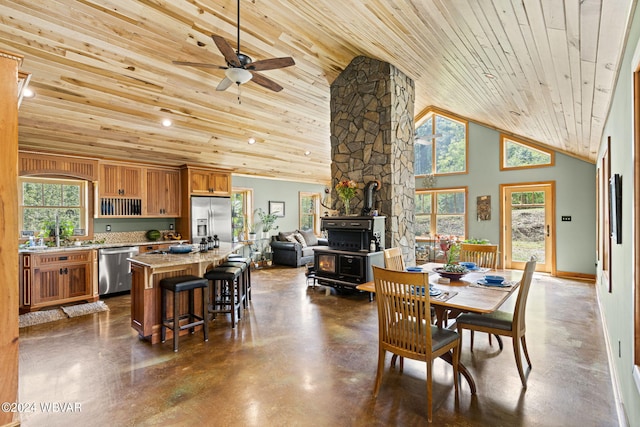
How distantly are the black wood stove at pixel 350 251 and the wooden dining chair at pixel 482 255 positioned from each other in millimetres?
1431

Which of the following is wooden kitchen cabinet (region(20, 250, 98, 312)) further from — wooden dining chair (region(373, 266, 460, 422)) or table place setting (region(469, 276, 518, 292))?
table place setting (region(469, 276, 518, 292))

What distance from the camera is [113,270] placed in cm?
557

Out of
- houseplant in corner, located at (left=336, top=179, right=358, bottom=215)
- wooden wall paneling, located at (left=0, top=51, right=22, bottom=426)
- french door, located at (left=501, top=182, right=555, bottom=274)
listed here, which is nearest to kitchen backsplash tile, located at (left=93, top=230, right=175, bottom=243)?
houseplant in corner, located at (left=336, top=179, right=358, bottom=215)

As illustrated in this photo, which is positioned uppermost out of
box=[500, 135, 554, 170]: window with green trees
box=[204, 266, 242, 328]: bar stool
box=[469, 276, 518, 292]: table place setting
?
box=[500, 135, 554, 170]: window with green trees

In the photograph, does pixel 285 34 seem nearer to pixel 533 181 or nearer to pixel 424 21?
pixel 424 21

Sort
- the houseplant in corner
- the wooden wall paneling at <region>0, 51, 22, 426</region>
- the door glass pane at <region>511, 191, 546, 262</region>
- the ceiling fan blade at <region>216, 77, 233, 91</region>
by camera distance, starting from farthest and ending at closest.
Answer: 1. the door glass pane at <region>511, 191, 546, 262</region>
2. the houseplant in corner
3. the ceiling fan blade at <region>216, 77, 233, 91</region>
4. the wooden wall paneling at <region>0, 51, 22, 426</region>

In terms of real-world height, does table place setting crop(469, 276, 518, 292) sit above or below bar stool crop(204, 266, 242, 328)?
above

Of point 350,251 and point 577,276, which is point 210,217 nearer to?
point 350,251

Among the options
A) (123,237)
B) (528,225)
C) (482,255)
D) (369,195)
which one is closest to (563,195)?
(528,225)

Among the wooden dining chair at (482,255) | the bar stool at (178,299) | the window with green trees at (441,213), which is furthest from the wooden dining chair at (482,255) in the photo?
the window with green trees at (441,213)

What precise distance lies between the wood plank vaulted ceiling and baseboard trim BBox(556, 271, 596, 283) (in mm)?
2432

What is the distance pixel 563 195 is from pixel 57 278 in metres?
9.69

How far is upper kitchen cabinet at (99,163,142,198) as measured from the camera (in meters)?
5.88

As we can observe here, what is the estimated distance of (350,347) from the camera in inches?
134
